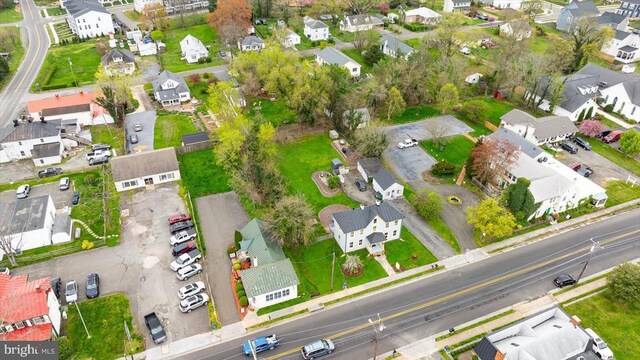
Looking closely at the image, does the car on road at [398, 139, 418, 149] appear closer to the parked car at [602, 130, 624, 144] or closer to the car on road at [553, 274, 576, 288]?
the car on road at [553, 274, 576, 288]

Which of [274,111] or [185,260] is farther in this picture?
[274,111]

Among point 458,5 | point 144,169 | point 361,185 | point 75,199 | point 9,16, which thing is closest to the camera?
point 75,199

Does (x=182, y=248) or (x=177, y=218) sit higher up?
(x=182, y=248)

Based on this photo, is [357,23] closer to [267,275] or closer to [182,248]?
[182,248]

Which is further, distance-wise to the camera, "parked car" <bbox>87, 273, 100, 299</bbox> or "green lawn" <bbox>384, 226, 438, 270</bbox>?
"green lawn" <bbox>384, 226, 438, 270</bbox>

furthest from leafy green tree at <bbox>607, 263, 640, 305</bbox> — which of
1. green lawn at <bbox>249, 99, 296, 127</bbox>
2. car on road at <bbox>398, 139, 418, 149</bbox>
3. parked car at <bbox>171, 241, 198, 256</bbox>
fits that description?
green lawn at <bbox>249, 99, 296, 127</bbox>

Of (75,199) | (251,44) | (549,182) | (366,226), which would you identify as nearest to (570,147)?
(549,182)

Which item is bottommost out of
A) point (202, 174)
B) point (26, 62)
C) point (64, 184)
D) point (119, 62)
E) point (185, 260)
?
point (26, 62)

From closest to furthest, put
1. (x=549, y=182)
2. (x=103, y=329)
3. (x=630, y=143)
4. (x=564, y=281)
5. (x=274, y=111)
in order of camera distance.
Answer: (x=103, y=329) < (x=564, y=281) < (x=549, y=182) < (x=630, y=143) < (x=274, y=111)

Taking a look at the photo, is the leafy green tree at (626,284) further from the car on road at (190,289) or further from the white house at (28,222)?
the white house at (28,222)
